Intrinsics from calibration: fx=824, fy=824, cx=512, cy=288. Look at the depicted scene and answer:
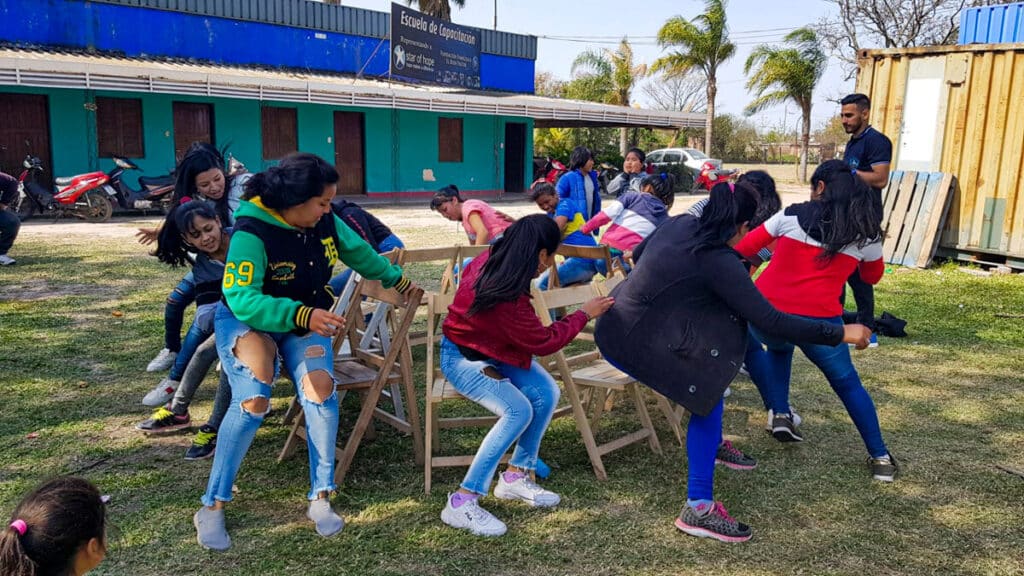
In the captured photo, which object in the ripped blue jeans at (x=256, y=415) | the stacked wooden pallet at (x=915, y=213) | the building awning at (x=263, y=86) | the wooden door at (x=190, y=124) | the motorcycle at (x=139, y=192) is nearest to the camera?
the ripped blue jeans at (x=256, y=415)

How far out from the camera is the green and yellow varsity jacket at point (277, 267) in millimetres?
3080

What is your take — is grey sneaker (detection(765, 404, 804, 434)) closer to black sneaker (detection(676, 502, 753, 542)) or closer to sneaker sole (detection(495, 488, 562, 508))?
black sneaker (detection(676, 502, 753, 542))

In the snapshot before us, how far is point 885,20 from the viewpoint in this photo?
86.4ft

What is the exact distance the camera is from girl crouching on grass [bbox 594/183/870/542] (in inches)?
124

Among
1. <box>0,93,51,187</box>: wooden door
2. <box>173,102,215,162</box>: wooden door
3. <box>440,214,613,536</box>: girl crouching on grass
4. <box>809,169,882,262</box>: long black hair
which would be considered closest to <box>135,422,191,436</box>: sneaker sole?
<box>440,214,613,536</box>: girl crouching on grass

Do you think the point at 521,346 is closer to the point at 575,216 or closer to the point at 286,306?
the point at 286,306

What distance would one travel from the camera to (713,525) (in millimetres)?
3334

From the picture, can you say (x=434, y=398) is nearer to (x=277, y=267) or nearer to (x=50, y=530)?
(x=277, y=267)

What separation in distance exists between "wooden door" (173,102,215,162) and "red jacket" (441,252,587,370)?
16.6 m

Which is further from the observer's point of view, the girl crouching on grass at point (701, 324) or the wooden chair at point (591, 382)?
the wooden chair at point (591, 382)

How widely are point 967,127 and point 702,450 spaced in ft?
28.3

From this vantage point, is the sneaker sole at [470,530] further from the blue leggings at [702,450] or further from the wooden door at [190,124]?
the wooden door at [190,124]

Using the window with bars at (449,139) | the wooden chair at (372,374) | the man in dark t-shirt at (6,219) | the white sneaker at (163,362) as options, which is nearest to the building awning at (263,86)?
the window with bars at (449,139)

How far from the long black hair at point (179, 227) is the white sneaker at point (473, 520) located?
6.33 ft
